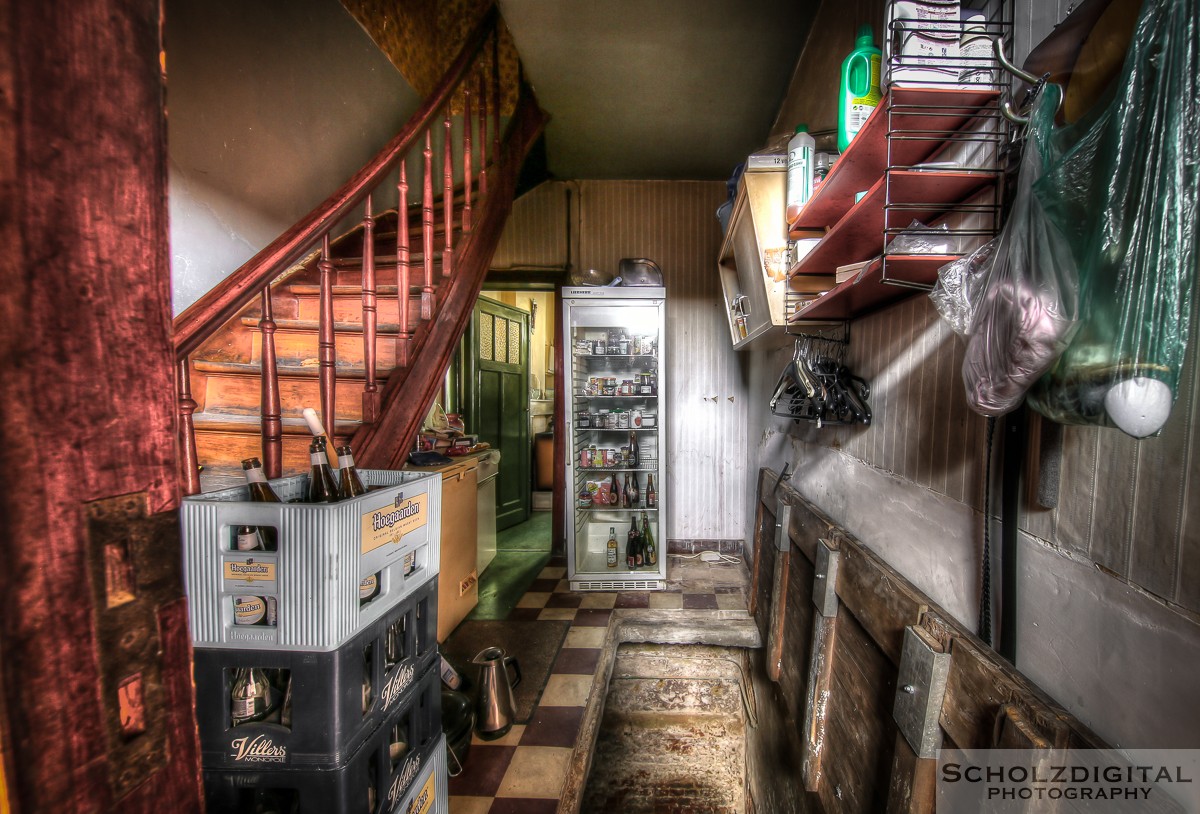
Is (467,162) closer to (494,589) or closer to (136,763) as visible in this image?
(136,763)

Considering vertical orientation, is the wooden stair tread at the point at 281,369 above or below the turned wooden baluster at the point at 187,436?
above

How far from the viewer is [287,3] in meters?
2.31

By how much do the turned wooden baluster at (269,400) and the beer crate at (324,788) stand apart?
76cm

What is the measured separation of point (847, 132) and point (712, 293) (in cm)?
251

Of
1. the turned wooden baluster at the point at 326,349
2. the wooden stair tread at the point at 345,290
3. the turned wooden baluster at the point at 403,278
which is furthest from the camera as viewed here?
the wooden stair tread at the point at 345,290

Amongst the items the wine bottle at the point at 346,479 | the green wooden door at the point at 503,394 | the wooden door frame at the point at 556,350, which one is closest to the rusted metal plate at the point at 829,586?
the wine bottle at the point at 346,479

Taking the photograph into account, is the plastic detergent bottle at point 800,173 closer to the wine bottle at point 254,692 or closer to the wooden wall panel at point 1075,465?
the wooden wall panel at point 1075,465

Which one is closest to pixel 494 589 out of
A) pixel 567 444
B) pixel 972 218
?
pixel 567 444

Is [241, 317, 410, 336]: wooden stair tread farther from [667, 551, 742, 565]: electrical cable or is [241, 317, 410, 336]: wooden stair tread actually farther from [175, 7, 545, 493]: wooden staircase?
[667, 551, 742, 565]: electrical cable

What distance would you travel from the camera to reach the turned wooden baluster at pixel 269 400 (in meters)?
1.29

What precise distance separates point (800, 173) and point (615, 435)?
95.3 inches

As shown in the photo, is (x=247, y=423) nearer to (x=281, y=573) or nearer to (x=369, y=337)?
(x=369, y=337)

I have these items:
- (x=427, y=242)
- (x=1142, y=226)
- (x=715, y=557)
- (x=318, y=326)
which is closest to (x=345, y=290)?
(x=318, y=326)

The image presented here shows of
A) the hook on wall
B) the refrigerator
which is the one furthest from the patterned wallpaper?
the hook on wall
